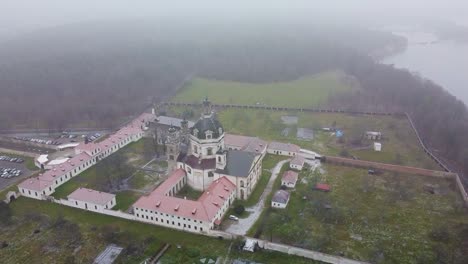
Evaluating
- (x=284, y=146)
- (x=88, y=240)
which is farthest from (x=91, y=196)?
(x=284, y=146)

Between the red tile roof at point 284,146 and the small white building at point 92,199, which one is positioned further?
the red tile roof at point 284,146

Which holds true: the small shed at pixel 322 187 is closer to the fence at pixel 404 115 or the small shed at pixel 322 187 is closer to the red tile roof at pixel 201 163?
the fence at pixel 404 115

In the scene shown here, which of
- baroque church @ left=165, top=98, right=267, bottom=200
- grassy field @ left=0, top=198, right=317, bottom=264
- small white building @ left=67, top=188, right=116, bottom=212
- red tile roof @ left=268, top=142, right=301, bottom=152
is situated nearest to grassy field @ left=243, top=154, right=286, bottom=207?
baroque church @ left=165, top=98, right=267, bottom=200

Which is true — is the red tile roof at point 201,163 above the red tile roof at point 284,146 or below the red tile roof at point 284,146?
above

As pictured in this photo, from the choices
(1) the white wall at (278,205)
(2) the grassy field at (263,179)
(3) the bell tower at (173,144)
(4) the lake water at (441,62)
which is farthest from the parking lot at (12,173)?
(4) the lake water at (441,62)

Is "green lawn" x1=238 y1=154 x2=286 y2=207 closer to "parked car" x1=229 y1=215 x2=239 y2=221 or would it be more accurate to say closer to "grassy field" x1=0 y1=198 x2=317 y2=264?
"parked car" x1=229 y1=215 x2=239 y2=221

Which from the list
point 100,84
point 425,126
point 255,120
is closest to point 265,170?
point 255,120

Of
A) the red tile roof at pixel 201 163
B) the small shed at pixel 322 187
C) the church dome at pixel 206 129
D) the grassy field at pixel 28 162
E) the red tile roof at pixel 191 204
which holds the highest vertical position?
the church dome at pixel 206 129
